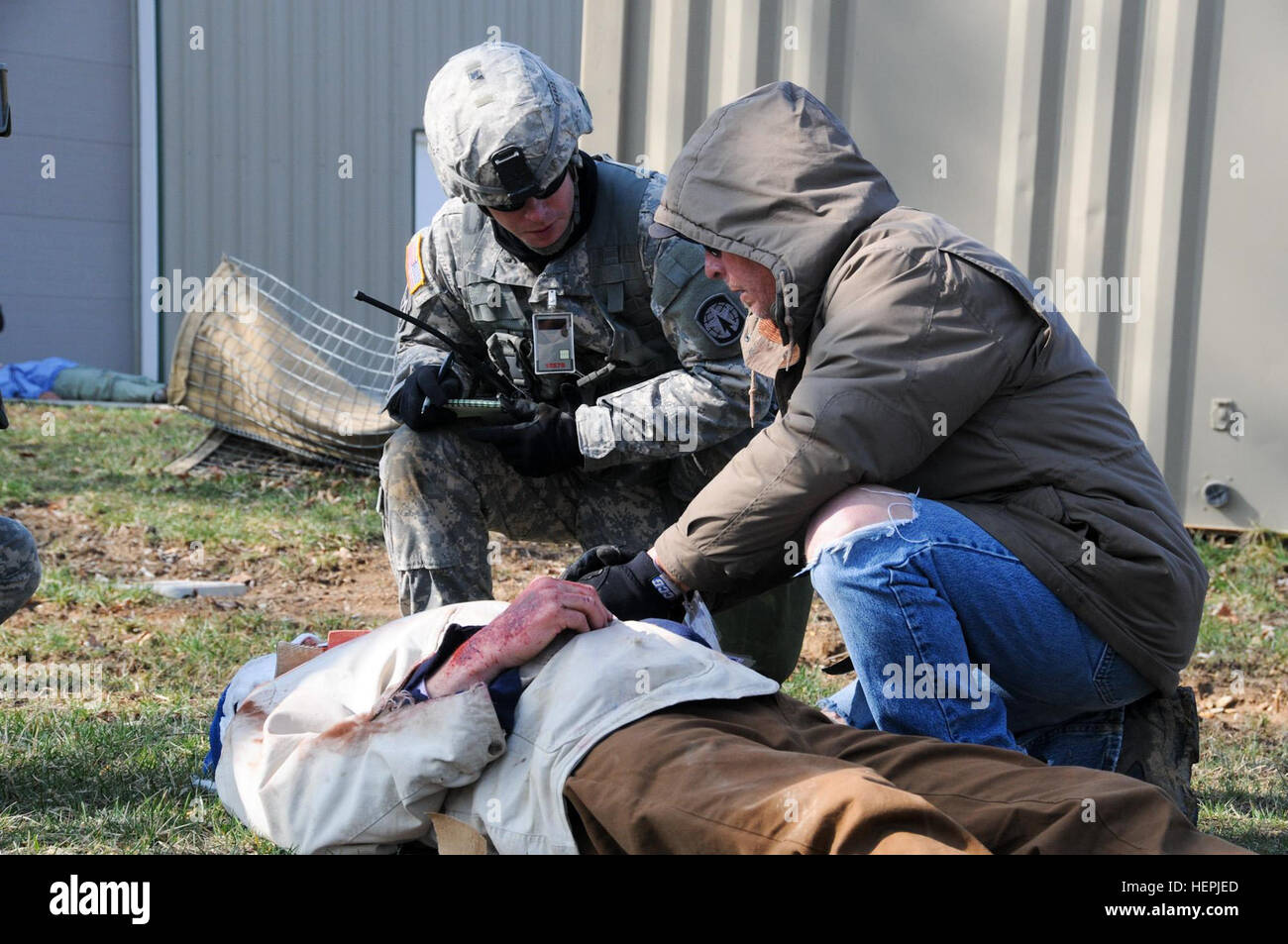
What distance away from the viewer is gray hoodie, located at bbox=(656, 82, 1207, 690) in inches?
86.9

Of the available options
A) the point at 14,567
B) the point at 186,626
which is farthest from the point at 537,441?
the point at 186,626

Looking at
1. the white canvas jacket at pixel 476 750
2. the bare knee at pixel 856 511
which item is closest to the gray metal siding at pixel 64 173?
the white canvas jacket at pixel 476 750

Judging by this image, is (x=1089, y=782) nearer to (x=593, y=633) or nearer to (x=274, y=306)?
(x=593, y=633)

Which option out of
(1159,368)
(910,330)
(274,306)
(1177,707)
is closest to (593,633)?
(910,330)

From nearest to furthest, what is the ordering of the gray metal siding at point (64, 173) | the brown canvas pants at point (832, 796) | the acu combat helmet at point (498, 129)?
the brown canvas pants at point (832, 796) < the acu combat helmet at point (498, 129) < the gray metal siding at point (64, 173)

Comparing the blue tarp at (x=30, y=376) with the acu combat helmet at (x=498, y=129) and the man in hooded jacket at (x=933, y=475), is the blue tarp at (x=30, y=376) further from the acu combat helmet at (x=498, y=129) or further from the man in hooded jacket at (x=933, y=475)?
the man in hooded jacket at (x=933, y=475)

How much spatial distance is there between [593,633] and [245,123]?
9248mm

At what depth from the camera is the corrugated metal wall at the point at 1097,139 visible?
484 cm

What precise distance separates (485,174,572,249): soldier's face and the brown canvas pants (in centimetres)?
154

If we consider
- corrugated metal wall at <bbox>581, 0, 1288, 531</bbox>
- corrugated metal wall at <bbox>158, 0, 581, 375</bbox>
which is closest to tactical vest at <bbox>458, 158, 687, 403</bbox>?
corrugated metal wall at <bbox>581, 0, 1288, 531</bbox>

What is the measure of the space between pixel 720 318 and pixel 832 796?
1.70 metres

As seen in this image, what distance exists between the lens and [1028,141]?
198 inches

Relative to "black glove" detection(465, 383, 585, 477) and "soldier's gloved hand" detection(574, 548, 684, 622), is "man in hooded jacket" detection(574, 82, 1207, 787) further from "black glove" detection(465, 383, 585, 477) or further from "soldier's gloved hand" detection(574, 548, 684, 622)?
"black glove" detection(465, 383, 585, 477)

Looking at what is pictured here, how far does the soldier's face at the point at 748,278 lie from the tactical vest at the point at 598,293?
2.97 feet
